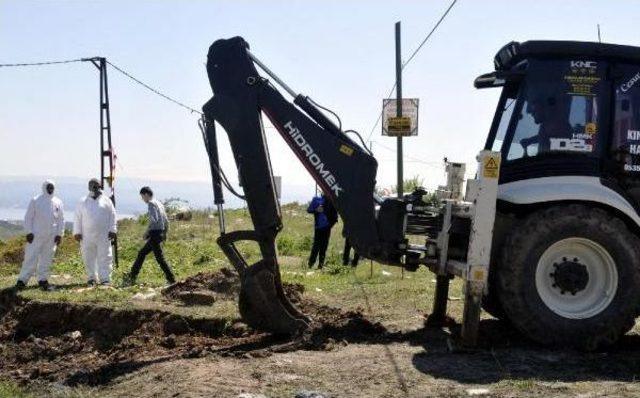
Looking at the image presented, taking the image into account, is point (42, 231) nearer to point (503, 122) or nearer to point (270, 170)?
point (270, 170)

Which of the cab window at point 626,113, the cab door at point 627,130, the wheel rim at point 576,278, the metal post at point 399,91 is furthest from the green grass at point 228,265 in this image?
the cab window at point 626,113

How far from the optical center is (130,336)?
9.34m

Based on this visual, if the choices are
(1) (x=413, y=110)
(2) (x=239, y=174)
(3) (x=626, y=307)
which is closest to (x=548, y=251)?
(3) (x=626, y=307)

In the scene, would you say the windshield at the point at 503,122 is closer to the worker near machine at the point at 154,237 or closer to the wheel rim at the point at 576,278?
the wheel rim at the point at 576,278

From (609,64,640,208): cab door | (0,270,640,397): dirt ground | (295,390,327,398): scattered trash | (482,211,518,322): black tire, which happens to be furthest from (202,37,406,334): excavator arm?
(609,64,640,208): cab door

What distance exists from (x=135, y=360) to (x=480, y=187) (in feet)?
12.2

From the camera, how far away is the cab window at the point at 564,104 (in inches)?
294

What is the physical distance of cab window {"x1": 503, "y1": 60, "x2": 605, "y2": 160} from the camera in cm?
746

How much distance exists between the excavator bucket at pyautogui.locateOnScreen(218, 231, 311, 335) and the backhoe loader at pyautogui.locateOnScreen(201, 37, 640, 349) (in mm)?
14

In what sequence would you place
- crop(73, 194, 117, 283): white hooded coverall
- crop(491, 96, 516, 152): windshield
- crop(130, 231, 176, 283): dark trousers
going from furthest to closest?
crop(130, 231, 176, 283): dark trousers, crop(73, 194, 117, 283): white hooded coverall, crop(491, 96, 516, 152): windshield

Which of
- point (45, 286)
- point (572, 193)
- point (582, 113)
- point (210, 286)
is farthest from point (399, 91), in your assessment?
point (45, 286)

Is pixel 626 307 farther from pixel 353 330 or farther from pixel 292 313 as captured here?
pixel 292 313

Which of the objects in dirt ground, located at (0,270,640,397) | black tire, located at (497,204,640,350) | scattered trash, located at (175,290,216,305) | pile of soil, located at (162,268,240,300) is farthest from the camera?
pile of soil, located at (162,268,240,300)

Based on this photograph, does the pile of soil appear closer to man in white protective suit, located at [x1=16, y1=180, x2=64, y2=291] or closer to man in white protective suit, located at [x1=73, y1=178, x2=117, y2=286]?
man in white protective suit, located at [x1=73, y1=178, x2=117, y2=286]
